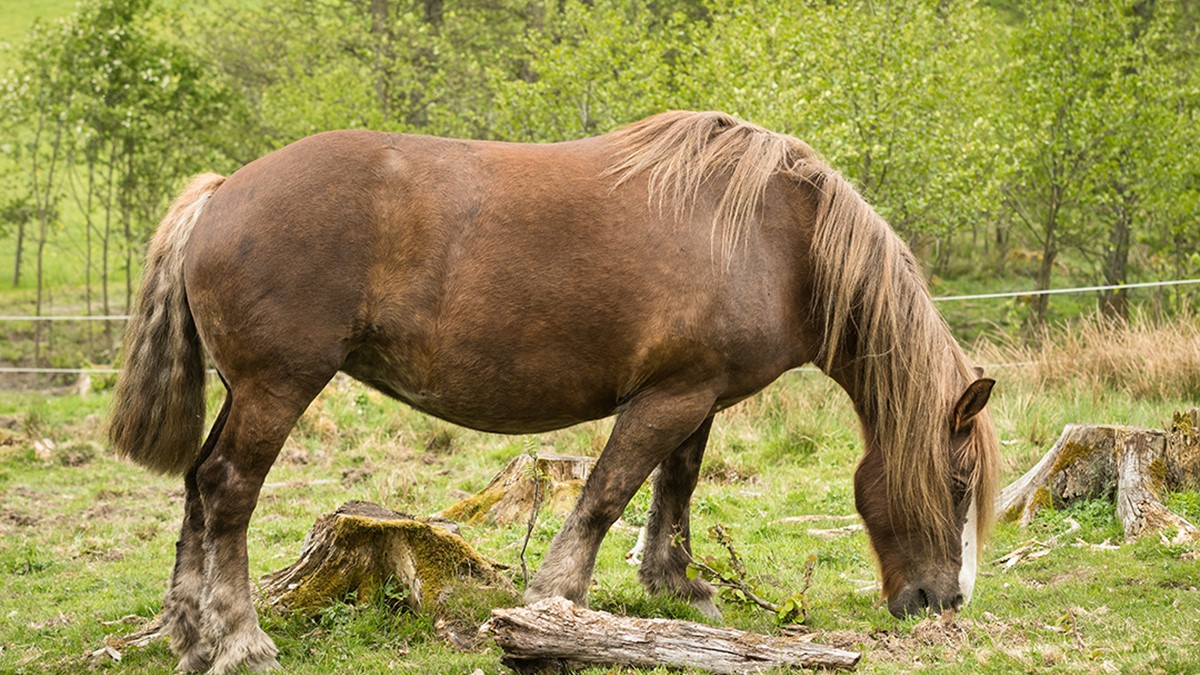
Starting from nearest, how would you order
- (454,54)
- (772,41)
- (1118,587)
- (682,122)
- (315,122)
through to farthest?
1. (682,122)
2. (1118,587)
3. (772,41)
4. (315,122)
5. (454,54)

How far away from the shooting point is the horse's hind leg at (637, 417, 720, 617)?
5508 millimetres

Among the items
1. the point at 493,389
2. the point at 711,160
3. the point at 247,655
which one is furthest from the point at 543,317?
the point at 247,655

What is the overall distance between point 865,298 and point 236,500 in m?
2.89

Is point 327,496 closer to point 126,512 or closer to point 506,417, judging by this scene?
point 126,512

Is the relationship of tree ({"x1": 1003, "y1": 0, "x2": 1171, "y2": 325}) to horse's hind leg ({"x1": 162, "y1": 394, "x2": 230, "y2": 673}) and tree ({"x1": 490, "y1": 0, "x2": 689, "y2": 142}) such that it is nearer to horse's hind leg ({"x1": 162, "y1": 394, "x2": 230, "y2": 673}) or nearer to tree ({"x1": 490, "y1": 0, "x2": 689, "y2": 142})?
tree ({"x1": 490, "y1": 0, "x2": 689, "y2": 142})

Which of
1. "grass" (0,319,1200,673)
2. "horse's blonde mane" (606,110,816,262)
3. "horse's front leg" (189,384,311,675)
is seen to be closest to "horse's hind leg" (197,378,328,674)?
"horse's front leg" (189,384,311,675)

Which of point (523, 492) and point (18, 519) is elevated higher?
point (523, 492)

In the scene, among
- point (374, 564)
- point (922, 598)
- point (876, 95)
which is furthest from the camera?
point (876, 95)

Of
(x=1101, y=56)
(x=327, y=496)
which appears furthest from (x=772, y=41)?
(x=327, y=496)

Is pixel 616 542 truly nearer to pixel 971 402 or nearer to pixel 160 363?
pixel 971 402

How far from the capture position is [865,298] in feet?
16.4

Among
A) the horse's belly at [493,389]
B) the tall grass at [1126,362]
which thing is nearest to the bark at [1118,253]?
the tall grass at [1126,362]

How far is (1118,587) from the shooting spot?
218 inches

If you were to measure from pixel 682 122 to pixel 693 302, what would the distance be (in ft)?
3.28
